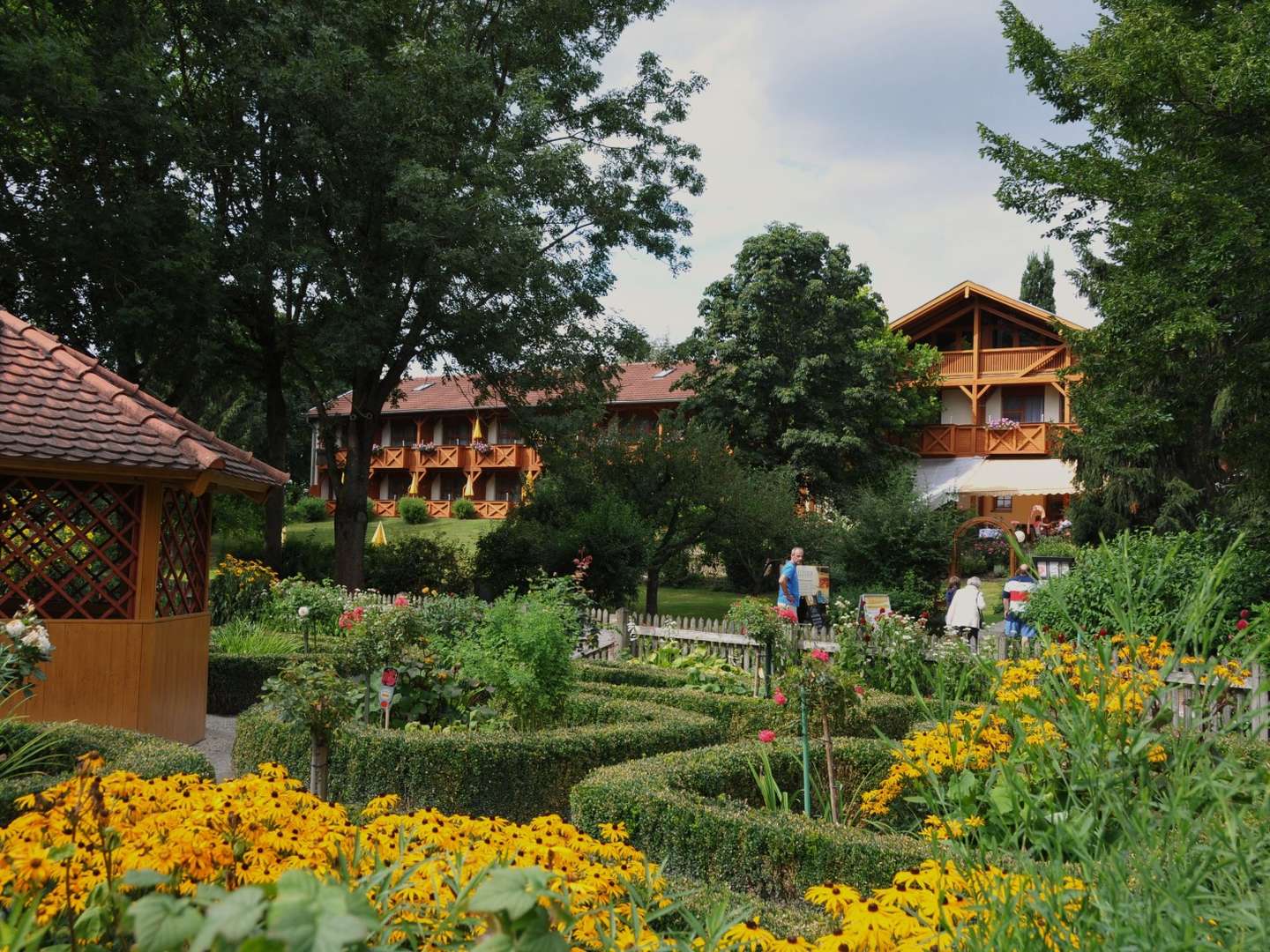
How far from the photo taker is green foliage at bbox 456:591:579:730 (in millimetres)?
8703

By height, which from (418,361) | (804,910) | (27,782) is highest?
(418,361)

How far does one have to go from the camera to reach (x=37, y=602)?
957cm

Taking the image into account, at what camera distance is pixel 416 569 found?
24.5 meters

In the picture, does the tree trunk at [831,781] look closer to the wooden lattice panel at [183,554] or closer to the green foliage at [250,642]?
the wooden lattice panel at [183,554]

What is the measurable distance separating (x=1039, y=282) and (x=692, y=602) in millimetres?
30758

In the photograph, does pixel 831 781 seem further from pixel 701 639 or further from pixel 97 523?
pixel 701 639

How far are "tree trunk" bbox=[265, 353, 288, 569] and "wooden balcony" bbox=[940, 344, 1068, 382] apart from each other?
22.9 meters

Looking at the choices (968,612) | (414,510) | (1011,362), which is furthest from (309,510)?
(968,612)

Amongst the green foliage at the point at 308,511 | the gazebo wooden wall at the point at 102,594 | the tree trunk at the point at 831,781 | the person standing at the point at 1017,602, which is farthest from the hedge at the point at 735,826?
the green foliage at the point at 308,511

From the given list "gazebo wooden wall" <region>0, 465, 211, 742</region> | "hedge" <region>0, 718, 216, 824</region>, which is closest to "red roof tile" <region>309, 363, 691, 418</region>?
"gazebo wooden wall" <region>0, 465, 211, 742</region>

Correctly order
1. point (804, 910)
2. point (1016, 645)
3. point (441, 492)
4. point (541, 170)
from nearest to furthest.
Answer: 1. point (804, 910)
2. point (1016, 645)
3. point (541, 170)
4. point (441, 492)

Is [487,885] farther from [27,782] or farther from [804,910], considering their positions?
[27,782]

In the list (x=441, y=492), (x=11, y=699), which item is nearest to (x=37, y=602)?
(x=11, y=699)

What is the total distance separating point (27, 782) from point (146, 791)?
315 centimetres
